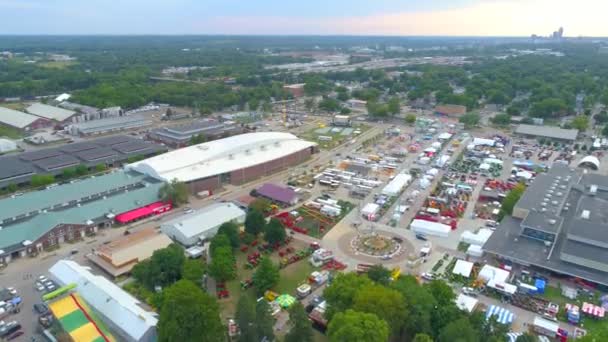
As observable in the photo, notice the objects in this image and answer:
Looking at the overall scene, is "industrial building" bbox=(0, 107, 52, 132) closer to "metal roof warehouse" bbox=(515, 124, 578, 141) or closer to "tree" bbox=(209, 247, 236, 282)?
"tree" bbox=(209, 247, 236, 282)

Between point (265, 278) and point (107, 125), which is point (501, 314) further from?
point (107, 125)

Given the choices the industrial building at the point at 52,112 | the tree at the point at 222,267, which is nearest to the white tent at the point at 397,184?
the tree at the point at 222,267

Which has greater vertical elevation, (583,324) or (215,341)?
(215,341)

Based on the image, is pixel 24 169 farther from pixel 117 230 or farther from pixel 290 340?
pixel 290 340

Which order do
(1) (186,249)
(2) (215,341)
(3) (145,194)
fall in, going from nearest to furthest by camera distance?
(2) (215,341) → (1) (186,249) → (3) (145,194)

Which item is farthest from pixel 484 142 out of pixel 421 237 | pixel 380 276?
pixel 380 276

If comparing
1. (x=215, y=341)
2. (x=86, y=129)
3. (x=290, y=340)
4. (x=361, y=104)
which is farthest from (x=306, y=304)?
(x=361, y=104)
